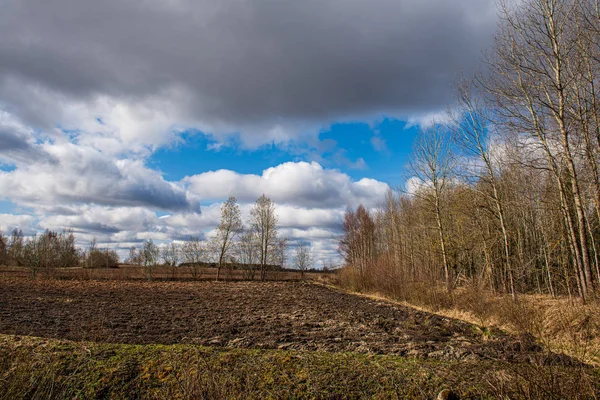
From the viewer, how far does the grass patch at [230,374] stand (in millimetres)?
5133

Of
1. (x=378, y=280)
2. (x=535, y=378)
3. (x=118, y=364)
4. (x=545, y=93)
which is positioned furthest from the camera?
(x=378, y=280)

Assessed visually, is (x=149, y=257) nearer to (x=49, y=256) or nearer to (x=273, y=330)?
(x=49, y=256)

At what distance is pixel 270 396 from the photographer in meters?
Result: 5.16

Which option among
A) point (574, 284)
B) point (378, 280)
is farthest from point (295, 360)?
point (378, 280)

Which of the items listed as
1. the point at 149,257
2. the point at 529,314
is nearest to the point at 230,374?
the point at 529,314

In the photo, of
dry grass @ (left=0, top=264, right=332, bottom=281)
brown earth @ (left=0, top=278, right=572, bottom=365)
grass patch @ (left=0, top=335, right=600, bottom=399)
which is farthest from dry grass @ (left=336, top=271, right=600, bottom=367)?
dry grass @ (left=0, top=264, right=332, bottom=281)

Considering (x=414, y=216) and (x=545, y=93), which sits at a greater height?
(x=545, y=93)

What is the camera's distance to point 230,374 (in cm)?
563

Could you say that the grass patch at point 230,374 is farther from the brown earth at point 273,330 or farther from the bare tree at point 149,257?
the bare tree at point 149,257

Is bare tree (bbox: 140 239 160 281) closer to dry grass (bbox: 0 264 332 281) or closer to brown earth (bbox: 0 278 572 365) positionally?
dry grass (bbox: 0 264 332 281)

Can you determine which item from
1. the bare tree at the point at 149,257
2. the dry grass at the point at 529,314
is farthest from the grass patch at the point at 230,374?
the bare tree at the point at 149,257

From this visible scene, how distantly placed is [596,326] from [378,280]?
1567cm

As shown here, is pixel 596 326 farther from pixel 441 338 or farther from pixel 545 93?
pixel 545 93

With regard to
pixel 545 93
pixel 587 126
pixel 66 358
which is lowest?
pixel 66 358
